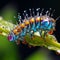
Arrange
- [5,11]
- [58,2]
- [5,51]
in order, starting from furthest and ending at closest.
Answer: [58,2] < [5,11] < [5,51]

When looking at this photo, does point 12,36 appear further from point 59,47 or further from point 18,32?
point 59,47

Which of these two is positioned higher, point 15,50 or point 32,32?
point 32,32

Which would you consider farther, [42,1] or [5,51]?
[42,1]

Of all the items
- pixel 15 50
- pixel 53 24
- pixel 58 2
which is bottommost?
pixel 15 50

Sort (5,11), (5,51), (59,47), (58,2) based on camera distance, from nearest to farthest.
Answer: (59,47), (5,51), (5,11), (58,2)

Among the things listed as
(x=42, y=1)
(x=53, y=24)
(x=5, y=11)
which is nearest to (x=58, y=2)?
(x=42, y=1)

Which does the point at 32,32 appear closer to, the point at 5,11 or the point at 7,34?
the point at 7,34

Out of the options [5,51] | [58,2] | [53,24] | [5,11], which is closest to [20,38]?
[53,24]

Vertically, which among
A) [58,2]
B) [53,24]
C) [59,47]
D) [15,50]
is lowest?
[15,50]

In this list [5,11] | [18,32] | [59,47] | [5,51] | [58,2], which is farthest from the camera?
[58,2]
